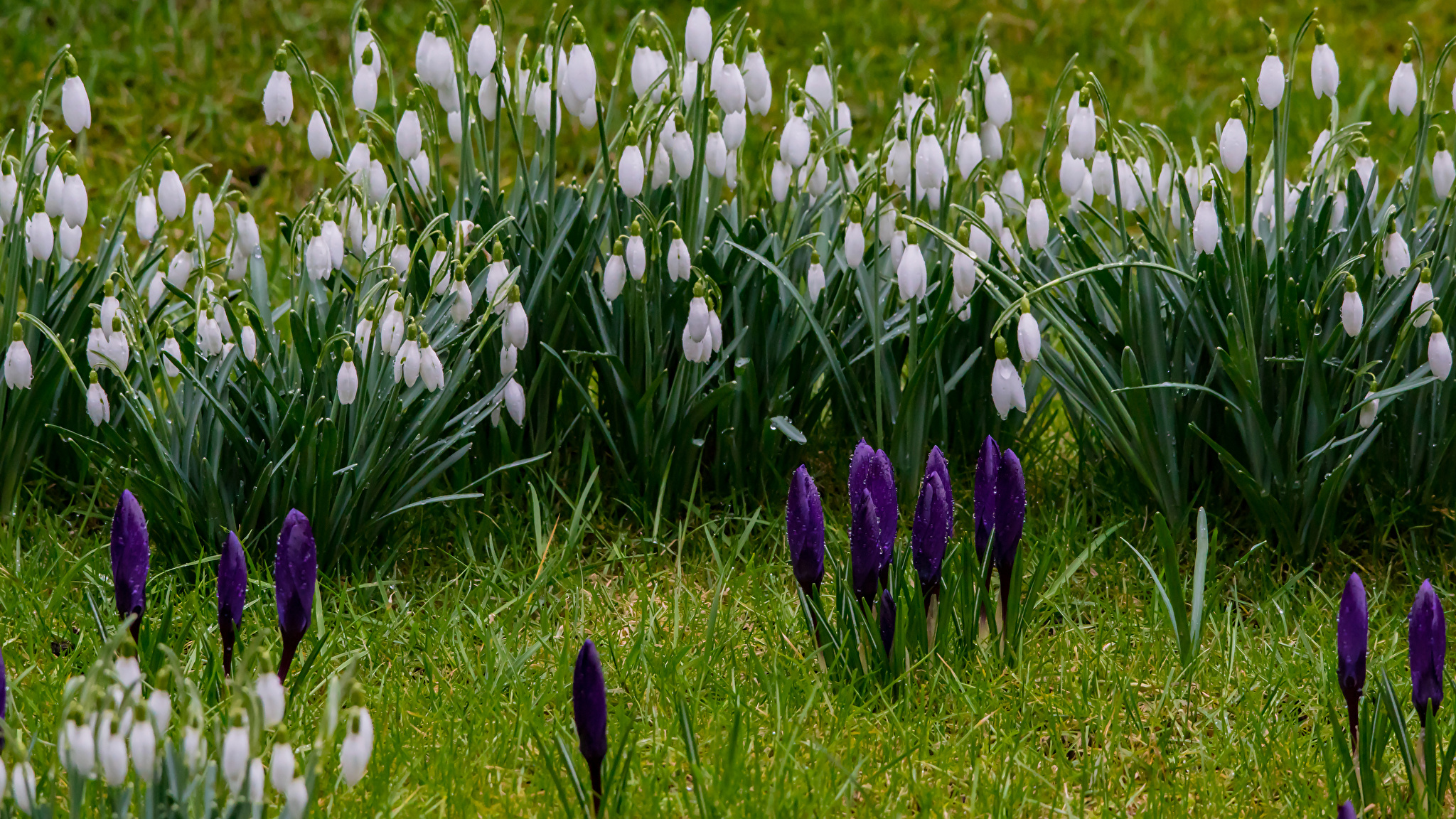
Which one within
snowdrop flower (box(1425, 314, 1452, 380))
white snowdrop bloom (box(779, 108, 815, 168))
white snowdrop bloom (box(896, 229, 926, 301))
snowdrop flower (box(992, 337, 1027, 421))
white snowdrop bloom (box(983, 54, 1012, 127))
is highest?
white snowdrop bloom (box(983, 54, 1012, 127))

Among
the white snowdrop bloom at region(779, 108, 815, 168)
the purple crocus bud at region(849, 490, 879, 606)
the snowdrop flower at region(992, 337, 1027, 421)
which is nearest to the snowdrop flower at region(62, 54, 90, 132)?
the white snowdrop bloom at region(779, 108, 815, 168)

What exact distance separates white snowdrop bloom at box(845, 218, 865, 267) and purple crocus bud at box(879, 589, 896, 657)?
0.84 metres

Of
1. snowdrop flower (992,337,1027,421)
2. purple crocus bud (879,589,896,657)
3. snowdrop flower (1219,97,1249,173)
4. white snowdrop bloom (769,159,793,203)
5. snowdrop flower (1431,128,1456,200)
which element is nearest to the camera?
purple crocus bud (879,589,896,657)

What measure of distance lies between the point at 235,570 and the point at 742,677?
981mm

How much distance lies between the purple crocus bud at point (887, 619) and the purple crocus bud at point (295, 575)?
0.98m

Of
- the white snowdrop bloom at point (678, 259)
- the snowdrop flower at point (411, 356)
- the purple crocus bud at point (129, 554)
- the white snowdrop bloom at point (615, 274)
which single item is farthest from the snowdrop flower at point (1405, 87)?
the purple crocus bud at point (129, 554)

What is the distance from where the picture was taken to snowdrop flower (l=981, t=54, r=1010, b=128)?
3215 mm

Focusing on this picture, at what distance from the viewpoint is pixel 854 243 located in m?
3.15

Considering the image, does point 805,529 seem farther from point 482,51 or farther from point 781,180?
point 482,51

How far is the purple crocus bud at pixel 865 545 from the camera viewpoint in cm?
247

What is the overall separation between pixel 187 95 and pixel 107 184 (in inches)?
31.1

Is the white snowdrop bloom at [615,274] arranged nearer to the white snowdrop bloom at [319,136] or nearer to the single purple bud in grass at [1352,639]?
the white snowdrop bloom at [319,136]

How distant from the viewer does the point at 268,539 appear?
10.4 ft

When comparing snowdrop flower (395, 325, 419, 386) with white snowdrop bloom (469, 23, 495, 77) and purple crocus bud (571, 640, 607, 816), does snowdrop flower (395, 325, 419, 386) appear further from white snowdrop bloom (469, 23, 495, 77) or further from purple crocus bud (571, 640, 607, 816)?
purple crocus bud (571, 640, 607, 816)
